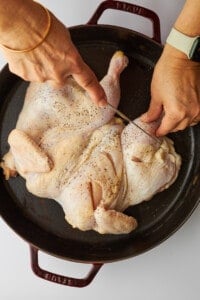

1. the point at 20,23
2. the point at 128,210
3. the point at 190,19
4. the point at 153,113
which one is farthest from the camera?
the point at 128,210

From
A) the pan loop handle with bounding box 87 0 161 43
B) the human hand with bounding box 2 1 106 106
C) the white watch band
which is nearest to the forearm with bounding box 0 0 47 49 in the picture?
the human hand with bounding box 2 1 106 106

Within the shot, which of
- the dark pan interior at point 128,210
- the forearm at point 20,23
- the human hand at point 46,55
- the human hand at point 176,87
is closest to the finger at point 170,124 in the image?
the human hand at point 176,87

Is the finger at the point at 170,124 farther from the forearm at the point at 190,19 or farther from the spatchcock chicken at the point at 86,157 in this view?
the forearm at the point at 190,19

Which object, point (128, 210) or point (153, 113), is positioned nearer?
point (153, 113)

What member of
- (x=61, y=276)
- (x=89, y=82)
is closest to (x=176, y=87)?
(x=89, y=82)

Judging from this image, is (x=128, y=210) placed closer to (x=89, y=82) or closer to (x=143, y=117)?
(x=143, y=117)

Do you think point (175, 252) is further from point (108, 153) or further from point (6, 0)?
point (6, 0)

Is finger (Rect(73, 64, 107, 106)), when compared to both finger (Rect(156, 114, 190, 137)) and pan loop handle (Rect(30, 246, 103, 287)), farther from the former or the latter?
pan loop handle (Rect(30, 246, 103, 287))

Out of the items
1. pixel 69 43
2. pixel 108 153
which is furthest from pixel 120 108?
pixel 69 43
